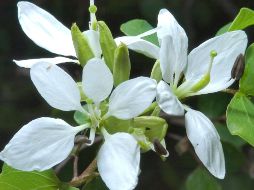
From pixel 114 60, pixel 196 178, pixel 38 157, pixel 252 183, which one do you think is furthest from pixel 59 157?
pixel 252 183

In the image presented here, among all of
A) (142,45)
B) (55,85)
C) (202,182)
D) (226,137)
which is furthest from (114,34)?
(55,85)

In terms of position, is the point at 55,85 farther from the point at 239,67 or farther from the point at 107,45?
the point at 239,67

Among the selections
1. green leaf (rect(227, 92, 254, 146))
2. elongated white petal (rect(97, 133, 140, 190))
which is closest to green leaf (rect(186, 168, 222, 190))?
green leaf (rect(227, 92, 254, 146))

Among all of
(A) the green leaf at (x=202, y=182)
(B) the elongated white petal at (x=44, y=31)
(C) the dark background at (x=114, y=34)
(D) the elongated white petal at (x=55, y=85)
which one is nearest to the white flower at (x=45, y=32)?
(B) the elongated white petal at (x=44, y=31)

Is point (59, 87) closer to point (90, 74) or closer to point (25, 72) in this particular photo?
point (90, 74)

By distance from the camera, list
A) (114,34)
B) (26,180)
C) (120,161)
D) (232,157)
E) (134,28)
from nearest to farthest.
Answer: (120,161), (26,180), (134,28), (232,157), (114,34)

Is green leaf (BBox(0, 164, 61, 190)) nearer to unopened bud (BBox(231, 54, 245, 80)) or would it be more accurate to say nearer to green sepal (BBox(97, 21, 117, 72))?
green sepal (BBox(97, 21, 117, 72))

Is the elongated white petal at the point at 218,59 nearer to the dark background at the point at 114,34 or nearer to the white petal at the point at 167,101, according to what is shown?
the white petal at the point at 167,101
